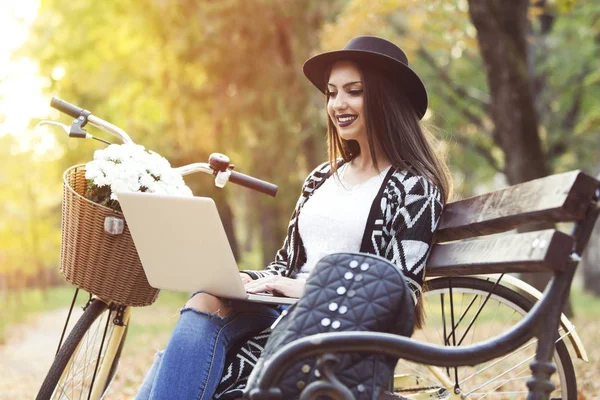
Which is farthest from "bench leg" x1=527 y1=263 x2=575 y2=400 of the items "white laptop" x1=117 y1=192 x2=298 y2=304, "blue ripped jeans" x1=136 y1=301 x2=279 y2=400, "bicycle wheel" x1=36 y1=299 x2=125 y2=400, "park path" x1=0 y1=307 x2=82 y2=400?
"park path" x1=0 y1=307 x2=82 y2=400

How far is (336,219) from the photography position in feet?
10.2

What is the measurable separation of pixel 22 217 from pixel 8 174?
17.5 feet

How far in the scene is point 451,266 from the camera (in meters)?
2.72

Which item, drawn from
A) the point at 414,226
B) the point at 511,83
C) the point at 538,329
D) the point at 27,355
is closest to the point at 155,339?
the point at 27,355

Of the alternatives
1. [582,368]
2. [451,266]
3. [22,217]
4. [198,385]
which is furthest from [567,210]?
[22,217]

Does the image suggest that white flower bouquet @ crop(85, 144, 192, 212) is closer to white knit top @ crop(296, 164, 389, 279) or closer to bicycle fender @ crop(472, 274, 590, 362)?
white knit top @ crop(296, 164, 389, 279)

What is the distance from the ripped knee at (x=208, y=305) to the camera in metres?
2.83

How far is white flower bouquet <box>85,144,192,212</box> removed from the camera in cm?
301

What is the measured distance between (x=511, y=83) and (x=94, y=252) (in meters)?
5.75

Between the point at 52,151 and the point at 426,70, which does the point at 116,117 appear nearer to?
the point at 52,151

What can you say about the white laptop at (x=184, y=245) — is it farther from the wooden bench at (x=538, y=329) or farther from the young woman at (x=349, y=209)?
the wooden bench at (x=538, y=329)

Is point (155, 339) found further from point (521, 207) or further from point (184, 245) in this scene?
point (521, 207)

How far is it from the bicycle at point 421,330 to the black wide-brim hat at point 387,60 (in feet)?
2.03

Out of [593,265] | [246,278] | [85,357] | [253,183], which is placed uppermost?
[593,265]
